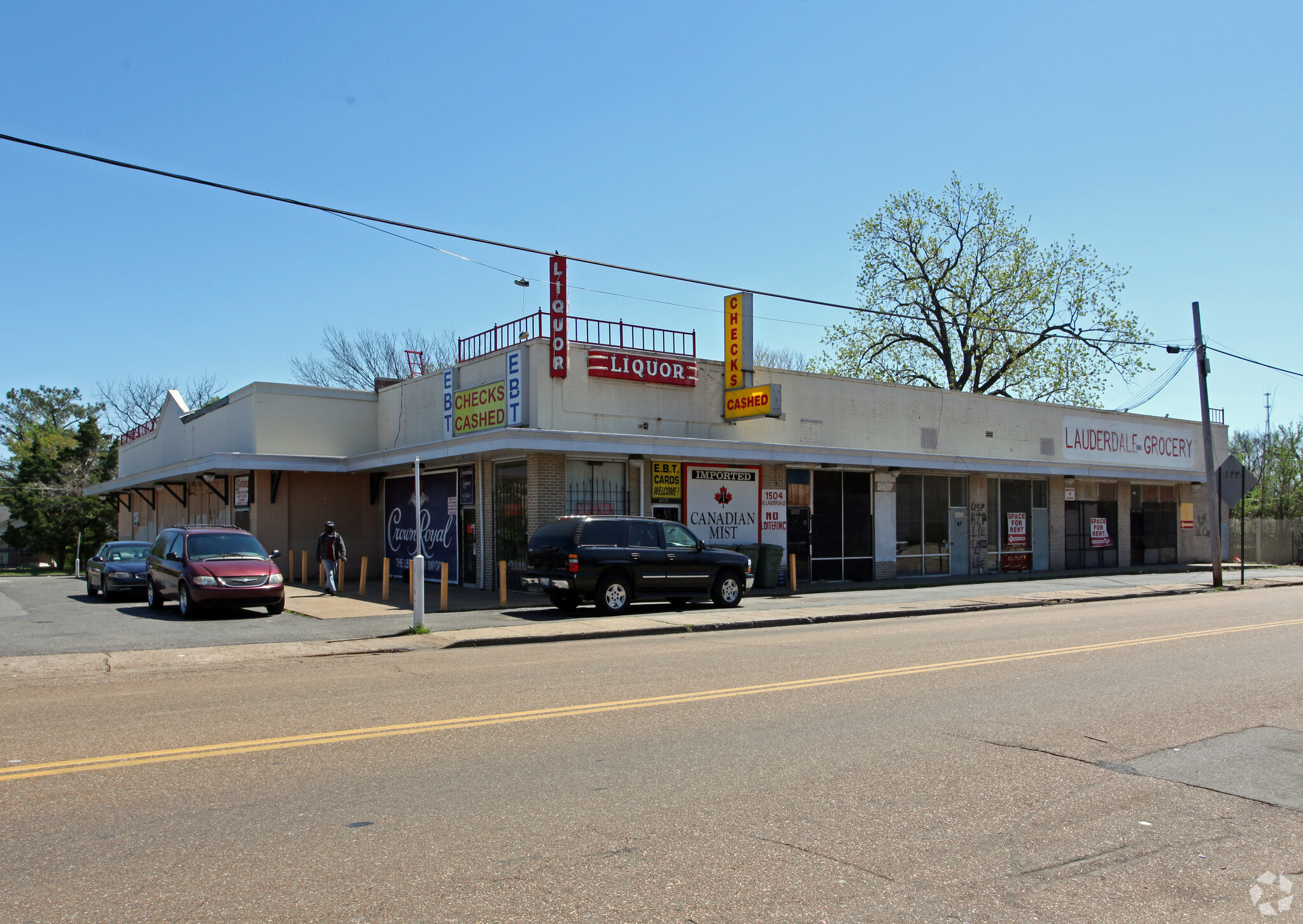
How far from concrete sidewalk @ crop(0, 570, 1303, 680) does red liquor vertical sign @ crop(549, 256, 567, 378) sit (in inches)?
222

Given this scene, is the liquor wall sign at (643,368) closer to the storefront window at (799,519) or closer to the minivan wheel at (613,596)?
the storefront window at (799,519)

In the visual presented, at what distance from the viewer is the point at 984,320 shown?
45750 mm

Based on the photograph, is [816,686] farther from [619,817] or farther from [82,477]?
[82,477]

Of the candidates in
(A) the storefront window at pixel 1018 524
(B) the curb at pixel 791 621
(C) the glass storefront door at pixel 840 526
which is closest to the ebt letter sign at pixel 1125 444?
(A) the storefront window at pixel 1018 524

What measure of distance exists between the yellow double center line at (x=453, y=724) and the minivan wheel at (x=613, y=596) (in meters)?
7.32

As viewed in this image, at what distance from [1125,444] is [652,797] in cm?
3307

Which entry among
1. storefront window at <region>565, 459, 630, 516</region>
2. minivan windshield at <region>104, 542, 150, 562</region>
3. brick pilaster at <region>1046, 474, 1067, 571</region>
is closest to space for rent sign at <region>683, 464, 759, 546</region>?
storefront window at <region>565, 459, 630, 516</region>

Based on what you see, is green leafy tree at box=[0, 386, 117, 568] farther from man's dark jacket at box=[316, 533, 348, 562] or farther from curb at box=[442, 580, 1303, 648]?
curb at box=[442, 580, 1303, 648]

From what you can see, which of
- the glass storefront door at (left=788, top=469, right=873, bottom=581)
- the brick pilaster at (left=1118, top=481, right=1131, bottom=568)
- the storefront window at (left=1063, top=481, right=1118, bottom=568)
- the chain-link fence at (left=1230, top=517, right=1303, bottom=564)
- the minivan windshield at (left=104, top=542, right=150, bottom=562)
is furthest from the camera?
the chain-link fence at (left=1230, top=517, right=1303, bottom=564)

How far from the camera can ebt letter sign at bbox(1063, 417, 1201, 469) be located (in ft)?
107

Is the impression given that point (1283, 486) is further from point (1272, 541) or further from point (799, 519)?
point (799, 519)

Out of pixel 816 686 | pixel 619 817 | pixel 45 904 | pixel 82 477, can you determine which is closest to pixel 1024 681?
pixel 816 686

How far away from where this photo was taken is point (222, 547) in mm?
17797

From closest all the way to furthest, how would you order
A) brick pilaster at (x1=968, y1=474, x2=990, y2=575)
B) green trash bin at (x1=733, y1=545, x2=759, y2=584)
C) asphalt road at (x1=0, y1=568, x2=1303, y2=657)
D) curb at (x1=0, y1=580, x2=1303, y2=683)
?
curb at (x1=0, y1=580, x2=1303, y2=683)
asphalt road at (x1=0, y1=568, x2=1303, y2=657)
green trash bin at (x1=733, y1=545, x2=759, y2=584)
brick pilaster at (x1=968, y1=474, x2=990, y2=575)
